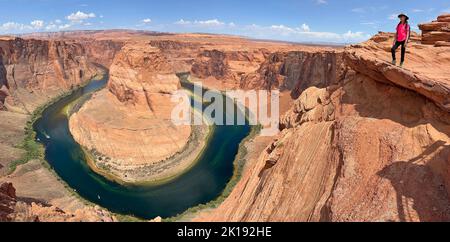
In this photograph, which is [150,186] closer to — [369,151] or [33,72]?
[369,151]

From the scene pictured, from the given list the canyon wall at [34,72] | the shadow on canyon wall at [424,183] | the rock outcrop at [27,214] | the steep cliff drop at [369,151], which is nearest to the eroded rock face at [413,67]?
the steep cliff drop at [369,151]

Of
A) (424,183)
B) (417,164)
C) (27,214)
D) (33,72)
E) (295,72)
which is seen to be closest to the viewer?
(424,183)

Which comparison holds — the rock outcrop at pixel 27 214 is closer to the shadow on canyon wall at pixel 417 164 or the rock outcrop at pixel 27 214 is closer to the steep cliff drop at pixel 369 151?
the steep cliff drop at pixel 369 151

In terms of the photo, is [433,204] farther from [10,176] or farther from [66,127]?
[66,127]

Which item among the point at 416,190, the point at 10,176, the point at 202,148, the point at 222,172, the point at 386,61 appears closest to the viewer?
the point at 416,190

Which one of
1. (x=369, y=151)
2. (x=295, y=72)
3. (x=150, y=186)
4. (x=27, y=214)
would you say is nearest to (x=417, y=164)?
(x=369, y=151)

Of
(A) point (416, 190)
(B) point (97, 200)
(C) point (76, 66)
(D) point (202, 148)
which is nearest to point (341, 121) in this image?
(A) point (416, 190)
